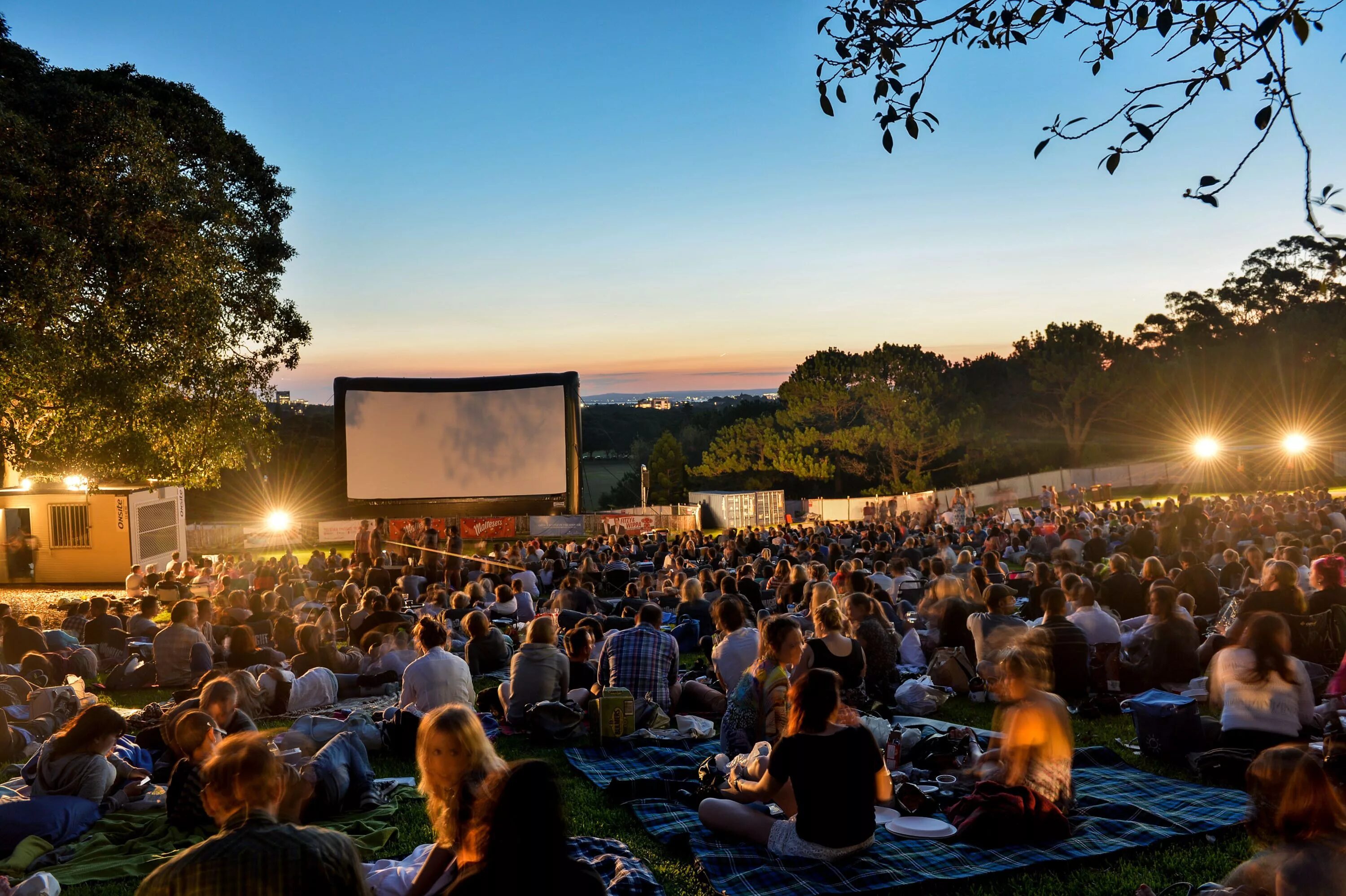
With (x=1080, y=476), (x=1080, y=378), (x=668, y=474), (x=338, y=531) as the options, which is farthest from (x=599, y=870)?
(x=1080, y=378)

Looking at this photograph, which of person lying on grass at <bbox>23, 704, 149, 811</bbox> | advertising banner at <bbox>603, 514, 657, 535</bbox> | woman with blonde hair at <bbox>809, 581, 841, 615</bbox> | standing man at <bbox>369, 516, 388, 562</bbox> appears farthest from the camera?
advertising banner at <bbox>603, 514, 657, 535</bbox>

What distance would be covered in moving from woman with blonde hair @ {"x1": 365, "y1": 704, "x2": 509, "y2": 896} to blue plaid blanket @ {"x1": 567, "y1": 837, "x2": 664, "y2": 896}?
79cm

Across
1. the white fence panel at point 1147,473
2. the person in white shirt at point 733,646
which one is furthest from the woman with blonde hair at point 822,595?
the white fence panel at point 1147,473

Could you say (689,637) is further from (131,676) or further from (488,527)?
(488,527)

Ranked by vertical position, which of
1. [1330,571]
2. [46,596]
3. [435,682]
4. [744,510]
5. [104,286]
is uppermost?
[104,286]

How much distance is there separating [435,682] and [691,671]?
276 cm

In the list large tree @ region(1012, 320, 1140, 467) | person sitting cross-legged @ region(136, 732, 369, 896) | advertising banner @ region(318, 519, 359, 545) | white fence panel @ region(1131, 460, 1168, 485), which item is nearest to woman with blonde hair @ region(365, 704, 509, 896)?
person sitting cross-legged @ region(136, 732, 369, 896)

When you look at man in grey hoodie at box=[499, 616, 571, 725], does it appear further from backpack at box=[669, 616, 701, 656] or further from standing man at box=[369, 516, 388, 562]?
standing man at box=[369, 516, 388, 562]

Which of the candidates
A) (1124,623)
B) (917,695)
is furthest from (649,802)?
(1124,623)

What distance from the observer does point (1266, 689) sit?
4625 millimetres

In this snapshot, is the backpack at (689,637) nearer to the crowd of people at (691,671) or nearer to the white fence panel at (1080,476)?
the crowd of people at (691,671)

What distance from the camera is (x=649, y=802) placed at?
4.84 meters

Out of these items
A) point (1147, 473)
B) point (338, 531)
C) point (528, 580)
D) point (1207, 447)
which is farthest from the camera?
point (1147, 473)

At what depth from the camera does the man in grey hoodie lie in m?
6.44
